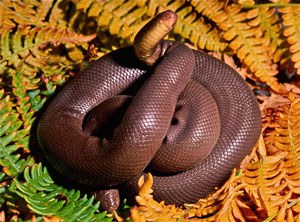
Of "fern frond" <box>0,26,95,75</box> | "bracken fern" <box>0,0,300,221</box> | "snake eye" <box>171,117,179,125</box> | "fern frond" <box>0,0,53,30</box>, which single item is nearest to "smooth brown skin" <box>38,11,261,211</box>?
"snake eye" <box>171,117,179,125</box>

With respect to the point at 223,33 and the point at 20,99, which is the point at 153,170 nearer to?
the point at 20,99

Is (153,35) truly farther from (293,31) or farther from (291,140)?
(293,31)

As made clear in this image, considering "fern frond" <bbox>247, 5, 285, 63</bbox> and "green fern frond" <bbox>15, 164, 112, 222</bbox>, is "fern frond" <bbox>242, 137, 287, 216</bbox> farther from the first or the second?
"fern frond" <bbox>247, 5, 285, 63</bbox>

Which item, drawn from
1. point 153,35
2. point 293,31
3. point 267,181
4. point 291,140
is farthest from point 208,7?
point 267,181

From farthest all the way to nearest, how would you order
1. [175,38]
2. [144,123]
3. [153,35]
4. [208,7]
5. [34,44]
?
[175,38] < [208,7] < [34,44] < [153,35] < [144,123]

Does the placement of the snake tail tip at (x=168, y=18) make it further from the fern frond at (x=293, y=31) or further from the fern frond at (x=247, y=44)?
the fern frond at (x=293, y=31)
